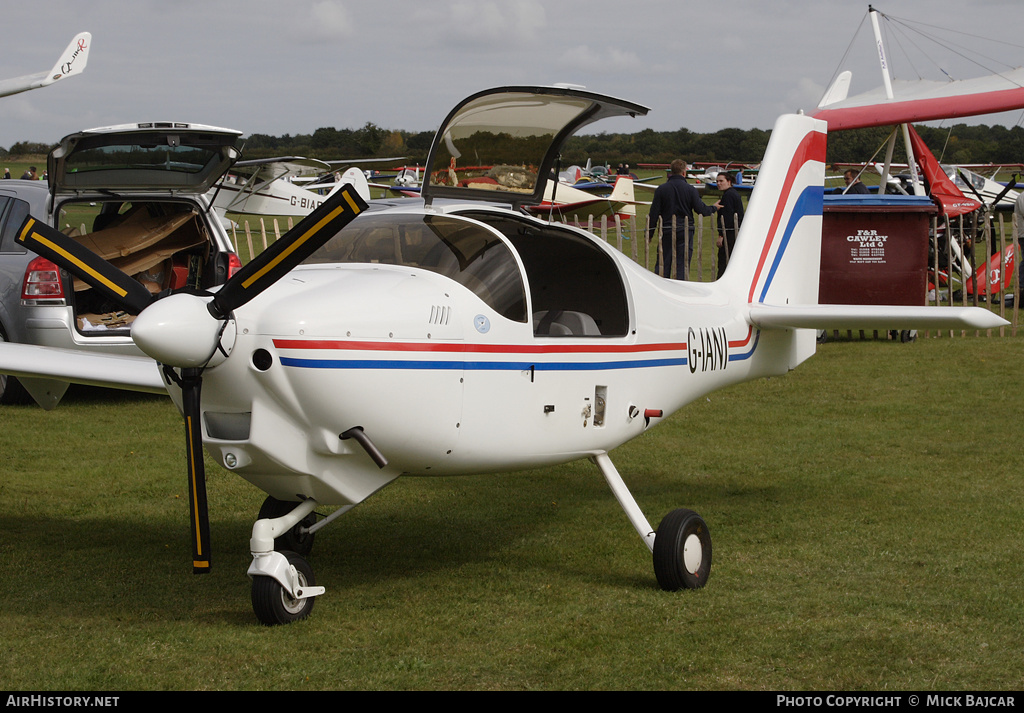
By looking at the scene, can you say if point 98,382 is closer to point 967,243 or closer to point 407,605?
point 407,605

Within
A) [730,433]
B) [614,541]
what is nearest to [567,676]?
[614,541]

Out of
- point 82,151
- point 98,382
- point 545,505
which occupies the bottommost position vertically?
point 545,505

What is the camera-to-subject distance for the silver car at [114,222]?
8266mm

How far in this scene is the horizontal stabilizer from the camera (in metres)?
5.30

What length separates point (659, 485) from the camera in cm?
732

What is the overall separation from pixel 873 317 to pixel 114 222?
24.6ft

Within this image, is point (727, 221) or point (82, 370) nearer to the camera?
point (82, 370)

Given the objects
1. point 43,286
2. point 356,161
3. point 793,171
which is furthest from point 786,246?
point 43,286

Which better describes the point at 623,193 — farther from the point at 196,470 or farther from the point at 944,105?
the point at 196,470

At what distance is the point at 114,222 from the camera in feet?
33.4

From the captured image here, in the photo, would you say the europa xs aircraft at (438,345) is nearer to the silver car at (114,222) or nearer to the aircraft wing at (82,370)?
the aircraft wing at (82,370)

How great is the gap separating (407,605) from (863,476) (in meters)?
3.93

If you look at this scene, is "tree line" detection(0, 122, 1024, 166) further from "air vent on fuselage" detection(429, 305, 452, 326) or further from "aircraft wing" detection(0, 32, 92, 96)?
"air vent on fuselage" detection(429, 305, 452, 326)

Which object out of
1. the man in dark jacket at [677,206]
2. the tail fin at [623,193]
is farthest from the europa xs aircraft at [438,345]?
the tail fin at [623,193]
